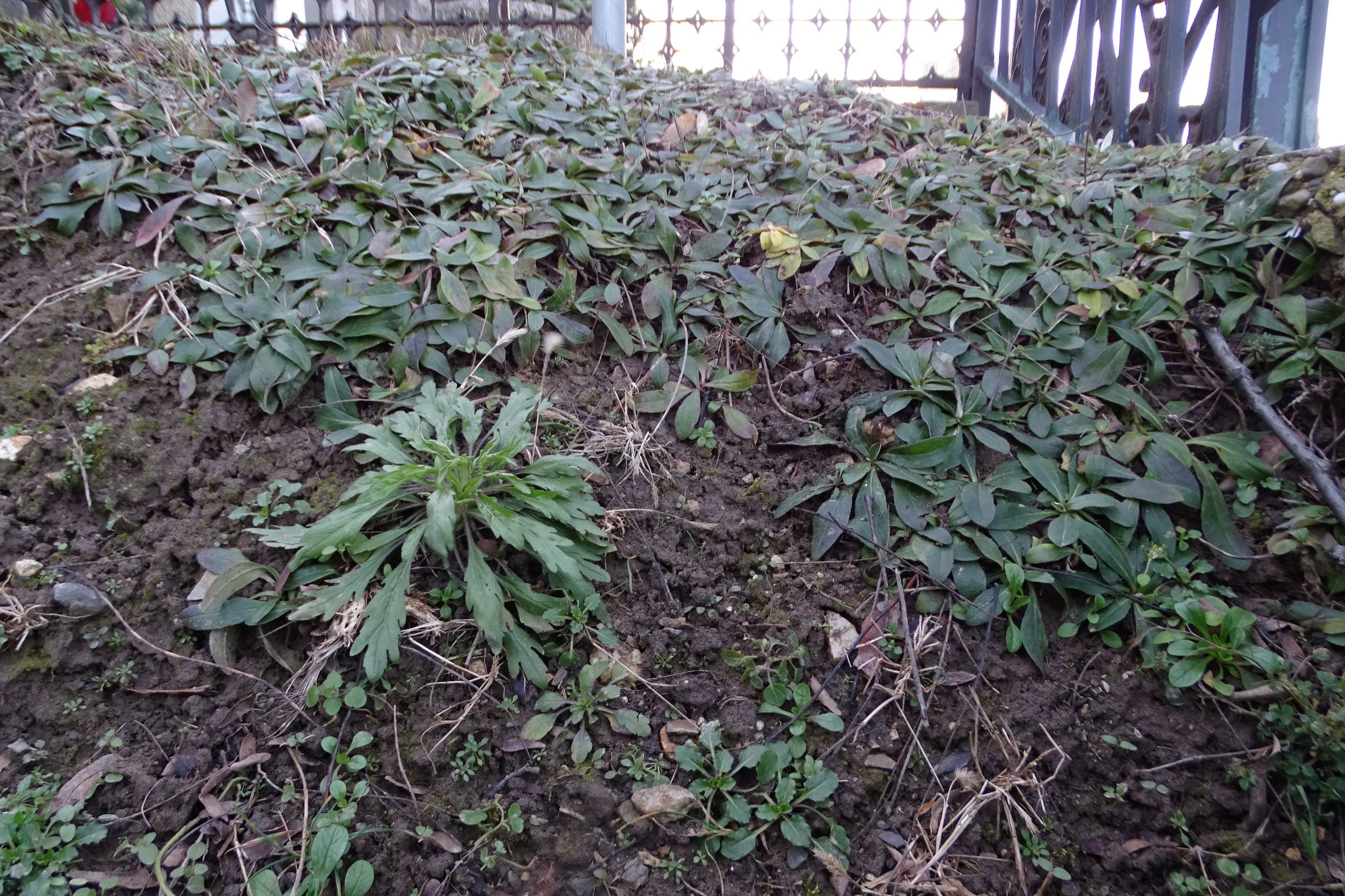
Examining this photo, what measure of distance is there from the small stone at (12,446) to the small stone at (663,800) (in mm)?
2059

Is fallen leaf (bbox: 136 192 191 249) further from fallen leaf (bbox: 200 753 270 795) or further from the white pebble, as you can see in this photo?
fallen leaf (bbox: 200 753 270 795)

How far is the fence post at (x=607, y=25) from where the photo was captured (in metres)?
4.66

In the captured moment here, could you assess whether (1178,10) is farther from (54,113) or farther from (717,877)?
(54,113)

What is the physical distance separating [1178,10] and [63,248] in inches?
193

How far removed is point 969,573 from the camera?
2.13 metres

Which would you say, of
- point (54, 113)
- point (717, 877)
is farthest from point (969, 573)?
point (54, 113)

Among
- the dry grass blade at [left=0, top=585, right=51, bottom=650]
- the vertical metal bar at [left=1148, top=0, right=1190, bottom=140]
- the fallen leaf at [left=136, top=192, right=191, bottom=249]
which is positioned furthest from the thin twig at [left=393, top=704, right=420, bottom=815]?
the vertical metal bar at [left=1148, top=0, right=1190, bottom=140]

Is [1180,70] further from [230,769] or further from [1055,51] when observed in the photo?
[230,769]

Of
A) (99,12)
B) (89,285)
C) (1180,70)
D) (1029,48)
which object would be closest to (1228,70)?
(1180,70)

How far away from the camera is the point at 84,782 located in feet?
5.65

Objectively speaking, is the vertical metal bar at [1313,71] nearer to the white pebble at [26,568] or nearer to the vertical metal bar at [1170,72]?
the vertical metal bar at [1170,72]

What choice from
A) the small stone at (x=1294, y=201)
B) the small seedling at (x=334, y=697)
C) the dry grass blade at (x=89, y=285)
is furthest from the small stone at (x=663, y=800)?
the small stone at (x=1294, y=201)

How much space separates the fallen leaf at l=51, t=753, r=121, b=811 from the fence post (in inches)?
175

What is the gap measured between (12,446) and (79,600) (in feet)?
1.99
